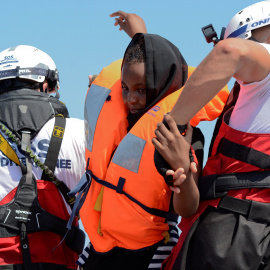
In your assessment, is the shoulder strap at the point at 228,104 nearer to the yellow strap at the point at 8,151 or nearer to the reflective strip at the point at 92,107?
the reflective strip at the point at 92,107

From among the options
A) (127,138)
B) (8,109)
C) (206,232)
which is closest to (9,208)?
(8,109)

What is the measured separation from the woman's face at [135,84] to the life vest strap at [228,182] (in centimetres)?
95

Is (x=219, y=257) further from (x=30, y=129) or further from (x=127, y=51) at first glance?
(x=30, y=129)

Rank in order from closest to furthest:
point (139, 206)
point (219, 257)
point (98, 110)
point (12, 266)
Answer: point (219, 257) → point (139, 206) → point (98, 110) → point (12, 266)

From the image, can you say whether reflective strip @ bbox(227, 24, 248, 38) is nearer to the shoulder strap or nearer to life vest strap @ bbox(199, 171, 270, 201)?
the shoulder strap

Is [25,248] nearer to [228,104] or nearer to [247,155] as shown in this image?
[228,104]

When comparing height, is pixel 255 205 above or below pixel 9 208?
above

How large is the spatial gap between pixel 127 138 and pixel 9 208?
1792 millimetres

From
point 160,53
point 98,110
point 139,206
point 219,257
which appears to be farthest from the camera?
point 98,110

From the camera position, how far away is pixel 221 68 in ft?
11.0

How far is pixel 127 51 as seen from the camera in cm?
500

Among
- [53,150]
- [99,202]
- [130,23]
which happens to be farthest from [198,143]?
[53,150]

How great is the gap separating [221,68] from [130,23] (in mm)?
2539

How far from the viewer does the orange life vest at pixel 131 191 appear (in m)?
4.49
